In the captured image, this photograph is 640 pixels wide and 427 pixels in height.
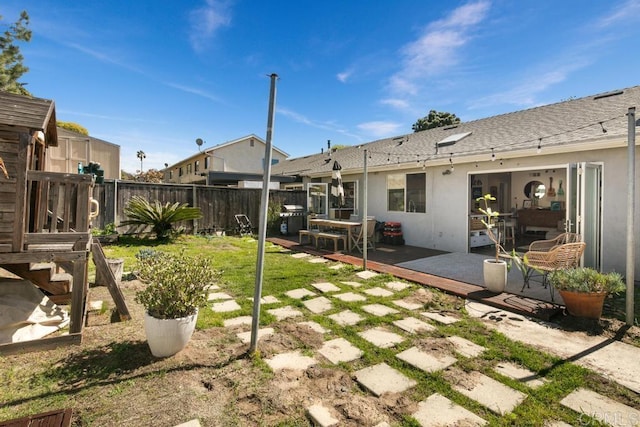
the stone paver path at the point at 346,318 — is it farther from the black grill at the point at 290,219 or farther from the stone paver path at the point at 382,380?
the black grill at the point at 290,219

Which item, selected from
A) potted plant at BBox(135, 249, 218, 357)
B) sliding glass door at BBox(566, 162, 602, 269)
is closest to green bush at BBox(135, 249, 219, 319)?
potted plant at BBox(135, 249, 218, 357)

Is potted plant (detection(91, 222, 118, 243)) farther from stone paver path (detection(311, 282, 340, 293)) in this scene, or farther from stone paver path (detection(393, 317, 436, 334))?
stone paver path (detection(393, 317, 436, 334))

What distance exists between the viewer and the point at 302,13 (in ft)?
27.4

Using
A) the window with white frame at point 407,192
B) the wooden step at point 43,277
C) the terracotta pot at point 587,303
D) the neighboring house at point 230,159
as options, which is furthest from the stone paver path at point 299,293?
the neighboring house at point 230,159

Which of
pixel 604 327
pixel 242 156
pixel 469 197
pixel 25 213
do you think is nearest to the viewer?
pixel 25 213

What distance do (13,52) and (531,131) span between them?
22929 mm

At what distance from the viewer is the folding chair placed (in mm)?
11453

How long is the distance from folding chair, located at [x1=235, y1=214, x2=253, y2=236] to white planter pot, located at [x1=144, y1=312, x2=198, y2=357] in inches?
344

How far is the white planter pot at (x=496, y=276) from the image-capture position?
4707 millimetres

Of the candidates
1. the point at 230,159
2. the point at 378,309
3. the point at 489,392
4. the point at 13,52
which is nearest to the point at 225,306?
the point at 378,309

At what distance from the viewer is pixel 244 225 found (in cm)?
1162

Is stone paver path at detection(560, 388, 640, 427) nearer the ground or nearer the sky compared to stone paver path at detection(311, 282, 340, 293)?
nearer the ground

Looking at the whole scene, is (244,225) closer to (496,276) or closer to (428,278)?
(428,278)

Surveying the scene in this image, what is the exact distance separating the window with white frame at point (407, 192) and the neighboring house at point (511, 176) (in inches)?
1.3
